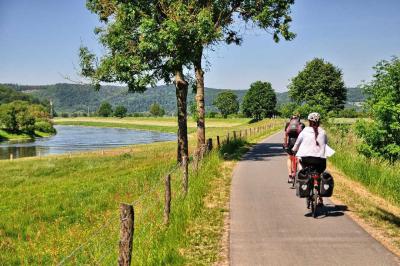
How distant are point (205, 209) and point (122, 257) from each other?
200 inches

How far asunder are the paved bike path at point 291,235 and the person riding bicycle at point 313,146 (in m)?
1.27

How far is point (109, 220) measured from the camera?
Answer: 264 inches

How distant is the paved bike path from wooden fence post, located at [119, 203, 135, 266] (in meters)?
1.82

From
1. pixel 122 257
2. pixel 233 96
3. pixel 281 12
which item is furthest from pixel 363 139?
pixel 233 96

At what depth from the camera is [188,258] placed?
7188 mm

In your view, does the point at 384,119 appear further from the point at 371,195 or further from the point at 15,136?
the point at 15,136

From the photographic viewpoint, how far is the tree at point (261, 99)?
128 meters

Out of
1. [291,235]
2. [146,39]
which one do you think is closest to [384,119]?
[146,39]

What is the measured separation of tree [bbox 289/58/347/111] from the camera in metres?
91.8

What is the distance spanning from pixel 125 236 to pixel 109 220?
2.65ft

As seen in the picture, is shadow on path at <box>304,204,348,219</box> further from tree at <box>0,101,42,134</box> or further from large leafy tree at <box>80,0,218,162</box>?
tree at <box>0,101,42,134</box>

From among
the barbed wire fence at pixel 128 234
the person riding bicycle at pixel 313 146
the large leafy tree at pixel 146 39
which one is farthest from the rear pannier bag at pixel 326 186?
the large leafy tree at pixel 146 39

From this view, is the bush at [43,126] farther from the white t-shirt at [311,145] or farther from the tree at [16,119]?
the white t-shirt at [311,145]

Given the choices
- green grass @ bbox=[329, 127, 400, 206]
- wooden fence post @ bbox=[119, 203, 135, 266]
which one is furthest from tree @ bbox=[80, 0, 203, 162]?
wooden fence post @ bbox=[119, 203, 135, 266]
